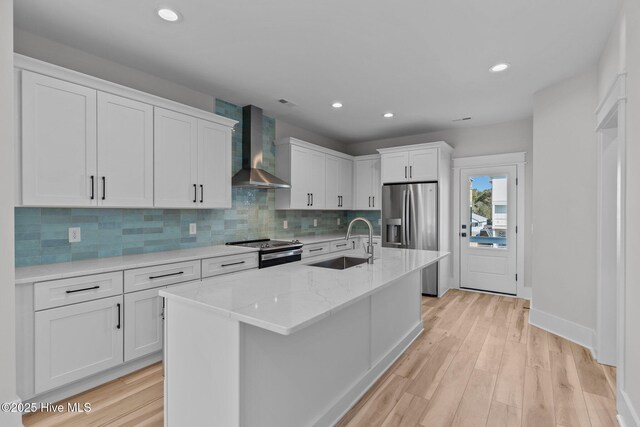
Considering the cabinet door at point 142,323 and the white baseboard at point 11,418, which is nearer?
the white baseboard at point 11,418

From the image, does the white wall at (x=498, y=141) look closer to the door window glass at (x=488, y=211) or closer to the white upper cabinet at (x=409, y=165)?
the door window glass at (x=488, y=211)

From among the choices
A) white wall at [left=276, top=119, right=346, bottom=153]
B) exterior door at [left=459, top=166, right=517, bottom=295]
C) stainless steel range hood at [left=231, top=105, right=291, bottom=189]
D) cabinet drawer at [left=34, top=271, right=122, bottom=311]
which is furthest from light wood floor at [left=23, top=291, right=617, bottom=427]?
white wall at [left=276, top=119, right=346, bottom=153]

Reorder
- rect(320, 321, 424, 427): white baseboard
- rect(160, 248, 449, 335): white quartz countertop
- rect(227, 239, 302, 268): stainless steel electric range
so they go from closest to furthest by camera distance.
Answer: rect(160, 248, 449, 335): white quartz countertop < rect(320, 321, 424, 427): white baseboard < rect(227, 239, 302, 268): stainless steel electric range

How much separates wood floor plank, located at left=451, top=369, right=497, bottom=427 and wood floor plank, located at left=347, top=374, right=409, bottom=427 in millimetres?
390

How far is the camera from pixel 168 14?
6.98 feet

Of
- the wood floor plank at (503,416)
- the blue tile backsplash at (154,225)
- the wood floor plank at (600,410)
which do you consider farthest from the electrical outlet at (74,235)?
the wood floor plank at (600,410)

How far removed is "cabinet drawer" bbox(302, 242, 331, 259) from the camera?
4246mm

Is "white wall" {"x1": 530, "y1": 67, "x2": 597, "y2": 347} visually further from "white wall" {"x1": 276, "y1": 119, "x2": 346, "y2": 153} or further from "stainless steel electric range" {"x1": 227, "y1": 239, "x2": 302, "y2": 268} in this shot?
"white wall" {"x1": 276, "y1": 119, "x2": 346, "y2": 153}

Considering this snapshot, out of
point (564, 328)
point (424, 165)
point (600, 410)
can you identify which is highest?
point (424, 165)

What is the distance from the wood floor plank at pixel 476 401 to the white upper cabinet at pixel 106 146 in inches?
111

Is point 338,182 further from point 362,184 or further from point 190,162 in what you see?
point 190,162

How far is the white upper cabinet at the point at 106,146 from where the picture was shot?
2.10 metres

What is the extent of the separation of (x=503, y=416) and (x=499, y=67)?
2.87m

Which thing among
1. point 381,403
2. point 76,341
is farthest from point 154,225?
point 381,403
